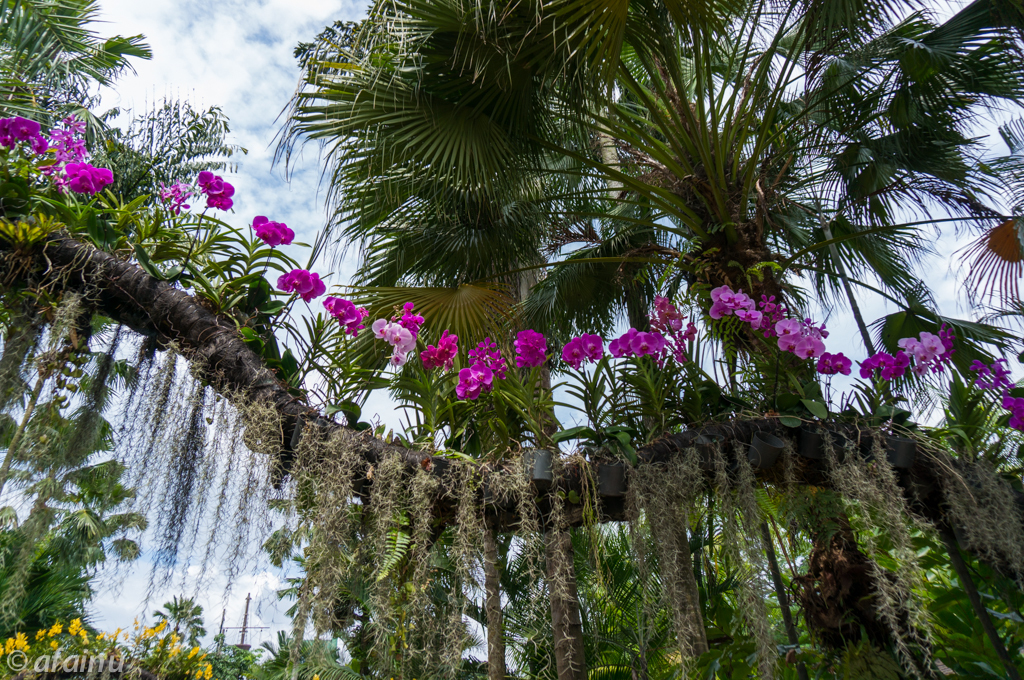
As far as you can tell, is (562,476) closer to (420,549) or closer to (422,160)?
(420,549)

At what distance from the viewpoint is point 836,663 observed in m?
2.35

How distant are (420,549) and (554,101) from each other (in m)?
2.34

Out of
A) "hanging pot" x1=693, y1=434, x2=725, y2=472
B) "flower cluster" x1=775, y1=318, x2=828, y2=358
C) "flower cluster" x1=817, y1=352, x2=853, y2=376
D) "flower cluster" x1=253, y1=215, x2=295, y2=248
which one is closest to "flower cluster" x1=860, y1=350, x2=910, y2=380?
"flower cluster" x1=817, y1=352, x2=853, y2=376

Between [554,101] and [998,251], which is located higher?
[554,101]

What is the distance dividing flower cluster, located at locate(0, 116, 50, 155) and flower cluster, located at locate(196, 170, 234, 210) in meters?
0.51

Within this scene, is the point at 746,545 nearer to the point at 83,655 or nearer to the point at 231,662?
the point at 83,655

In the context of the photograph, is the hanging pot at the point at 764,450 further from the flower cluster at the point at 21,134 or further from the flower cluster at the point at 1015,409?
the flower cluster at the point at 21,134

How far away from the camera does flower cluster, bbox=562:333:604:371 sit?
235cm

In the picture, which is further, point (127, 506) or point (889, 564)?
point (889, 564)

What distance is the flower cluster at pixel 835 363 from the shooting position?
2.44 meters

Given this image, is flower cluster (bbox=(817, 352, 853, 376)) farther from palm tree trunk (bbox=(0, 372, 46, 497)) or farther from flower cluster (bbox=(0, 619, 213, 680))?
flower cluster (bbox=(0, 619, 213, 680))

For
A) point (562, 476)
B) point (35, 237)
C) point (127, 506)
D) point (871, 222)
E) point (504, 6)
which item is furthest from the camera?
point (871, 222)

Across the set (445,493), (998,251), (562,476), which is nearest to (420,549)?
(445,493)

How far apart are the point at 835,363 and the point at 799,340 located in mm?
255
